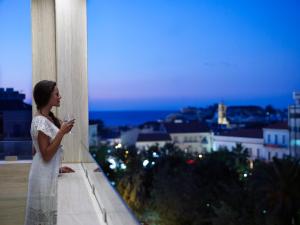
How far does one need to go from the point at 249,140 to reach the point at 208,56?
18092mm

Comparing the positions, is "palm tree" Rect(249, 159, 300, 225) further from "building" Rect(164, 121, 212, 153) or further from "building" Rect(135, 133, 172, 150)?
"building" Rect(164, 121, 212, 153)

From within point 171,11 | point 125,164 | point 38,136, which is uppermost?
point 171,11

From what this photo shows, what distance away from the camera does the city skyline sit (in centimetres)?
5506

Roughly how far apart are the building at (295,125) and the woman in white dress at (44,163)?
136 ft

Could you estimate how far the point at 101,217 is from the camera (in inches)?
82.0

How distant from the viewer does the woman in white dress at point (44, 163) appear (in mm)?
1492

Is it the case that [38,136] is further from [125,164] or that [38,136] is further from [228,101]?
[228,101]

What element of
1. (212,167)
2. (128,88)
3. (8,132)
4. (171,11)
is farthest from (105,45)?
(8,132)

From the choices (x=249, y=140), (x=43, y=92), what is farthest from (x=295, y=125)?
(x=43, y=92)

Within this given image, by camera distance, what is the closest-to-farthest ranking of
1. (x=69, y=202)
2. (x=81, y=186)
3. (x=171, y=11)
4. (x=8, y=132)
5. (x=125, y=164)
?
(x=69, y=202), (x=81, y=186), (x=8, y=132), (x=125, y=164), (x=171, y=11)

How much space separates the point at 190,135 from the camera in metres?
58.6

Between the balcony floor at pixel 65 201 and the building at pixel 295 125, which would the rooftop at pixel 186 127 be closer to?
the building at pixel 295 125

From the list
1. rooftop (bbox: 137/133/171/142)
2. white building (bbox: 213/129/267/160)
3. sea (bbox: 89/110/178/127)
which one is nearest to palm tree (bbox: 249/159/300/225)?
white building (bbox: 213/129/267/160)

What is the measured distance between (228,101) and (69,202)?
2621 inches
